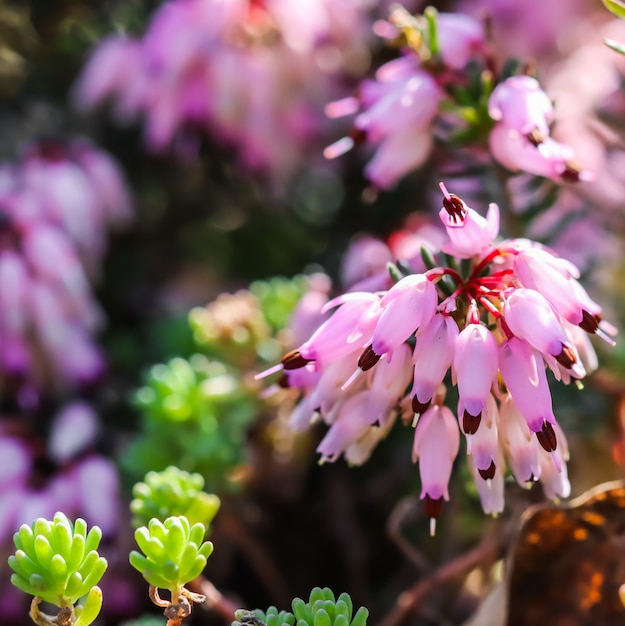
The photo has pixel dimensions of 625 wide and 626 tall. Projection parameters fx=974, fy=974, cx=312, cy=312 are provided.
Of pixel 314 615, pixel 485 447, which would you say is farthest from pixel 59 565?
pixel 485 447

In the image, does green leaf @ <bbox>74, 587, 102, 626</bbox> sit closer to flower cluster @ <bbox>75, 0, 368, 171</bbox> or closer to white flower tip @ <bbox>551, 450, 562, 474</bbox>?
white flower tip @ <bbox>551, 450, 562, 474</bbox>

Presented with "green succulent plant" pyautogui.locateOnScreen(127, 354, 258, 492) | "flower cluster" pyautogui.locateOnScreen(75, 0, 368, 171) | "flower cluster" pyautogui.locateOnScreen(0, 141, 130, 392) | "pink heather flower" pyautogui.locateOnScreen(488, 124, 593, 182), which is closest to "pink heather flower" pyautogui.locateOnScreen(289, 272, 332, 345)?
"green succulent plant" pyautogui.locateOnScreen(127, 354, 258, 492)

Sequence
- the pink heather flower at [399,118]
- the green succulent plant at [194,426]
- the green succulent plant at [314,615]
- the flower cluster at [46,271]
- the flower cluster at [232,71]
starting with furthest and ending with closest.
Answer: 1. the flower cluster at [232,71]
2. the flower cluster at [46,271]
3. the green succulent plant at [194,426]
4. the pink heather flower at [399,118]
5. the green succulent plant at [314,615]

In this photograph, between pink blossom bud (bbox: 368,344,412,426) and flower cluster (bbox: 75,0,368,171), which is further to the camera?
flower cluster (bbox: 75,0,368,171)

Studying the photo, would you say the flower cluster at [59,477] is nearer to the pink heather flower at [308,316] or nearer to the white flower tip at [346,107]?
the pink heather flower at [308,316]

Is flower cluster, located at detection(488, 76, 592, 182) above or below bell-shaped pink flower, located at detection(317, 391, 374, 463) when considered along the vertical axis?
above

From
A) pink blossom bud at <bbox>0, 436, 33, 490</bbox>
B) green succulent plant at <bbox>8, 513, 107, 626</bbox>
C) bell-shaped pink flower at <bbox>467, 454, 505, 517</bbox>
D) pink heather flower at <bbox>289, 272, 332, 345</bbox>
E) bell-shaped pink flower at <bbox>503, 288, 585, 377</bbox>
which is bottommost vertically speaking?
pink blossom bud at <bbox>0, 436, 33, 490</bbox>

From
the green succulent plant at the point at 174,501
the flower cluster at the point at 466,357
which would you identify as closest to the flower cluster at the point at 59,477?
the green succulent plant at the point at 174,501
